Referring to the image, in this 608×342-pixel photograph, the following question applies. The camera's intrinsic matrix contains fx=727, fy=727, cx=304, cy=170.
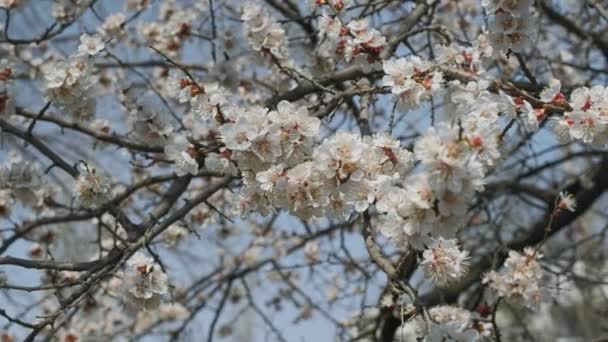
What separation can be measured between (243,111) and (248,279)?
3.34 meters

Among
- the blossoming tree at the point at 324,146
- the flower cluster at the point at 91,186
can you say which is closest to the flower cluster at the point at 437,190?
the blossoming tree at the point at 324,146

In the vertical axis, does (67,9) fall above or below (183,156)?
above

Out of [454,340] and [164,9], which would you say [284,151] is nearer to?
[454,340]

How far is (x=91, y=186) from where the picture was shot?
2.89 metres

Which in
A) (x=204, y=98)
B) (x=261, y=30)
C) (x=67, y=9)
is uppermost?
(x=67, y=9)

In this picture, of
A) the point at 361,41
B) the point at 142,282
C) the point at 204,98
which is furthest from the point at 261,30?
the point at 142,282

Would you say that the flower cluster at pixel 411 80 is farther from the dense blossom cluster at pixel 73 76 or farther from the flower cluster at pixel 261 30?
the dense blossom cluster at pixel 73 76

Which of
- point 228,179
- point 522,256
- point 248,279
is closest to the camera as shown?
point 228,179

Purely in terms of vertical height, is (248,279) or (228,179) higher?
(248,279)

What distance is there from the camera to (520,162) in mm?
4332

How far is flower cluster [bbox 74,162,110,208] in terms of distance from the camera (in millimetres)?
2883

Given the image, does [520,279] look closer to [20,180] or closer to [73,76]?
[73,76]

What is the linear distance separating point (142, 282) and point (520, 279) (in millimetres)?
1498

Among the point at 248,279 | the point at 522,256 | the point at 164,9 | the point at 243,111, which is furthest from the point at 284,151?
the point at 248,279
